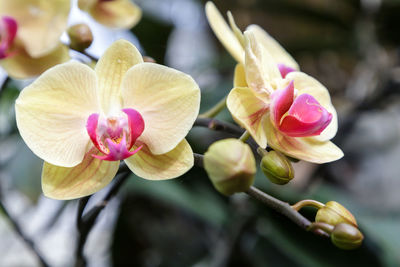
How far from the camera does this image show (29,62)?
62 centimetres

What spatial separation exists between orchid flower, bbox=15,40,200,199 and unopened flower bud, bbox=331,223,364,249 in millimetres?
165

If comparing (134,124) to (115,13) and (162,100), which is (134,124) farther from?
(115,13)

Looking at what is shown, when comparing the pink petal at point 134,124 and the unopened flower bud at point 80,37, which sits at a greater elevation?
the unopened flower bud at point 80,37

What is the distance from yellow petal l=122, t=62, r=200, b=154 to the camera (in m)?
0.48

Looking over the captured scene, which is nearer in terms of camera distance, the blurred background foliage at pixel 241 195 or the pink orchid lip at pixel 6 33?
the pink orchid lip at pixel 6 33

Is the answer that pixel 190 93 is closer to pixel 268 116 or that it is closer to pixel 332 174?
pixel 268 116

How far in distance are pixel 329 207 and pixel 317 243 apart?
0.56 metres

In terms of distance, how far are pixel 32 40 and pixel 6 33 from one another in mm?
35

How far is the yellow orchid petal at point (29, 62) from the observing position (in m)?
0.61

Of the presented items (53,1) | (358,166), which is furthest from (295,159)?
(358,166)

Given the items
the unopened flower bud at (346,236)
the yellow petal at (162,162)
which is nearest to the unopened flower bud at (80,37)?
the yellow petal at (162,162)

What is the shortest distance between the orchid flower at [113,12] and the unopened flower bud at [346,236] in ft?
1.56

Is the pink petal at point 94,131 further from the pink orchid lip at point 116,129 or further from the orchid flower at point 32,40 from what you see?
the orchid flower at point 32,40

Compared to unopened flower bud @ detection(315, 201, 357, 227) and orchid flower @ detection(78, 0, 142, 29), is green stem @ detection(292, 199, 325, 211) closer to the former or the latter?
unopened flower bud @ detection(315, 201, 357, 227)
